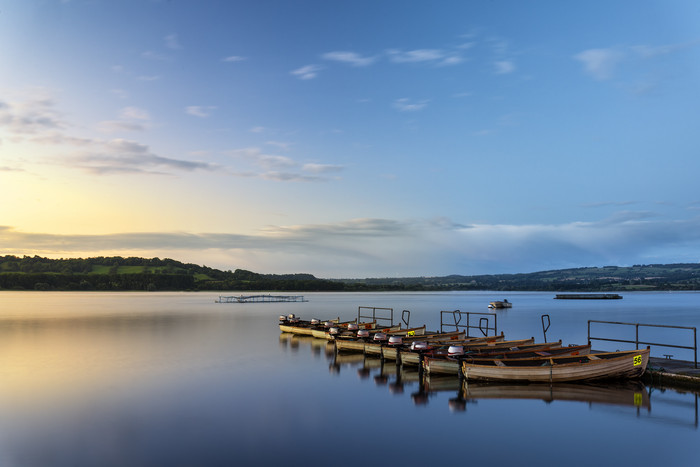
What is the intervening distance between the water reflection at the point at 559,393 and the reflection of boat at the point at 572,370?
1.25ft

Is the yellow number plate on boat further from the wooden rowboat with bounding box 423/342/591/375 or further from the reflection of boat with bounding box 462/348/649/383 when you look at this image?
the wooden rowboat with bounding box 423/342/591/375

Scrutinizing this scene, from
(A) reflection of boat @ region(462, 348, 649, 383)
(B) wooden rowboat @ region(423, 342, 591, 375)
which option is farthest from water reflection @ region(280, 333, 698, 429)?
(B) wooden rowboat @ region(423, 342, 591, 375)

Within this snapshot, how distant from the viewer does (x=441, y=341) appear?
34906 millimetres

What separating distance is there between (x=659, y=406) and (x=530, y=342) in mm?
10611

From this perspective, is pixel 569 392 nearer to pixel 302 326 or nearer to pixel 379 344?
pixel 379 344

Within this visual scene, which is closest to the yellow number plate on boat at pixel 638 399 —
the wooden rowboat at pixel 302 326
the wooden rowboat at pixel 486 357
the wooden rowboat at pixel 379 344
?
the wooden rowboat at pixel 486 357

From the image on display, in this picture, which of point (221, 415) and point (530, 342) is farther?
point (530, 342)

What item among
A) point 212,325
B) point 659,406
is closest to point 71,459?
point 659,406

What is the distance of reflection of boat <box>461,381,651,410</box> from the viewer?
2302 centimetres

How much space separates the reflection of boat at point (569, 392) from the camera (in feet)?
75.5

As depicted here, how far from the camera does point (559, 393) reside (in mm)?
24031

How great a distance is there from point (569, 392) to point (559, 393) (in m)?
0.53

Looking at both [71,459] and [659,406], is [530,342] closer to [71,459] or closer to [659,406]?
[659,406]

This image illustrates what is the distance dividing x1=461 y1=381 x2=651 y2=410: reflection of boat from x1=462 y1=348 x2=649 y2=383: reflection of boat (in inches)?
14.1
